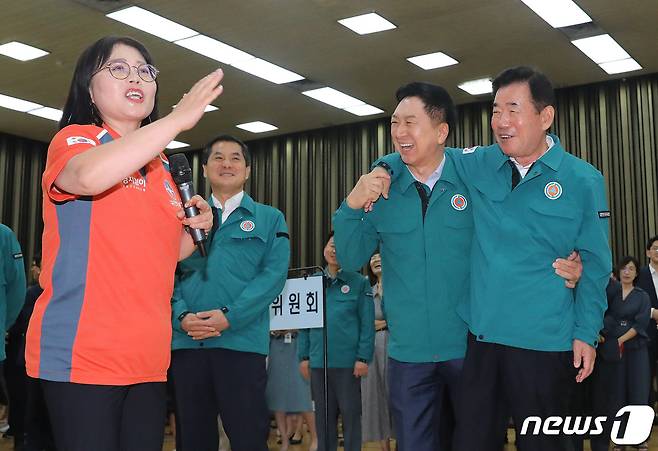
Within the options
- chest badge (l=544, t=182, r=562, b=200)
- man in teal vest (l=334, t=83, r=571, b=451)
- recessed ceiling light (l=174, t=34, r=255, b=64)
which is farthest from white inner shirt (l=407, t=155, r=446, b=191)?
recessed ceiling light (l=174, t=34, r=255, b=64)

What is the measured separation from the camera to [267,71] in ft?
31.4

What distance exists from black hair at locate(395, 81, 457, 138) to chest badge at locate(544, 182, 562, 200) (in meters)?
0.52

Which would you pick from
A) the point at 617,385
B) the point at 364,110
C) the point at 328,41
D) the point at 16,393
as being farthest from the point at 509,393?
the point at 364,110

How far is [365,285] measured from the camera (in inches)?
219

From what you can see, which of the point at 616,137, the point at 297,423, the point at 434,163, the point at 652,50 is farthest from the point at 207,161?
the point at 616,137

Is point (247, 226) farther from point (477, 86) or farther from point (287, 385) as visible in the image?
point (477, 86)

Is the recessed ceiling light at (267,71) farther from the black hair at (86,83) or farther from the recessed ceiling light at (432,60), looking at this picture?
the black hair at (86,83)

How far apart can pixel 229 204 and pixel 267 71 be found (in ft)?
20.6

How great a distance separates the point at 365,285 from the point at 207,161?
2.17 m

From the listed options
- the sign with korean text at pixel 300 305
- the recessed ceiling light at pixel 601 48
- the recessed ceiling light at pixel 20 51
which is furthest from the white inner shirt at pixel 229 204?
the recessed ceiling light at pixel 601 48

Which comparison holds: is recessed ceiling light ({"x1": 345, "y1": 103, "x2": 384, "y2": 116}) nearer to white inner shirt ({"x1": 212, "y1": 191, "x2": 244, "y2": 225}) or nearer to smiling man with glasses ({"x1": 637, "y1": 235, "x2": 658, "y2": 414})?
smiling man with glasses ({"x1": 637, "y1": 235, "x2": 658, "y2": 414})

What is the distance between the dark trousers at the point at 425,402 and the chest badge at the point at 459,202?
540 millimetres

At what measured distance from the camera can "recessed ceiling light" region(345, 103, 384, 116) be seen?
11.1 metres

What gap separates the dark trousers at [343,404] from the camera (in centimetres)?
529
